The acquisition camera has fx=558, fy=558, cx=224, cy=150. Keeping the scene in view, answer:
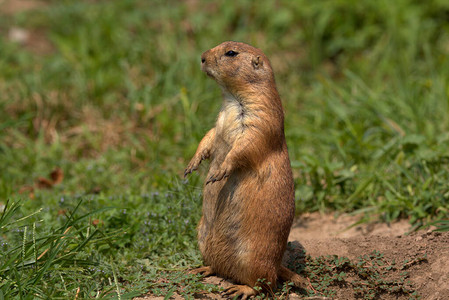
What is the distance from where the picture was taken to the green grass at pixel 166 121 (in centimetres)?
397

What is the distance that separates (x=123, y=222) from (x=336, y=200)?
199 centimetres

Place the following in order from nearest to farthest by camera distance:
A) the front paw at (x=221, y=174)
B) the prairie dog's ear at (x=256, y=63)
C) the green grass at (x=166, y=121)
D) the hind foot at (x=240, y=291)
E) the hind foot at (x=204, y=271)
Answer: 1. the front paw at (x=221, y=174)
2. the hind foot at (x=240, y=291)
3. the prairie dog's ear at (x=256, y=63)
4. the hind foot at (x=204, y=271)
5. the green grass at (x=166, y=121)

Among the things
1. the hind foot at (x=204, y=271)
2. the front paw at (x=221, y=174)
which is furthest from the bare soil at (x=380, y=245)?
the front paw at (x=221, y=174)

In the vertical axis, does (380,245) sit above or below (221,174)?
below

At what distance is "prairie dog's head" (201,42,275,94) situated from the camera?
3.66 meters

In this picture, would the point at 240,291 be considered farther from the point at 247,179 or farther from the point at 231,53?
the point at 231,53

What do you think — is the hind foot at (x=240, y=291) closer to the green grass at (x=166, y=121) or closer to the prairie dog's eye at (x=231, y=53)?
the green grass at (x=166, y=121)

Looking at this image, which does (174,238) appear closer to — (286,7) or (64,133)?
(64,133)

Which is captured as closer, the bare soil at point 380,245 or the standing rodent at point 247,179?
the standing rodent at point 247,179

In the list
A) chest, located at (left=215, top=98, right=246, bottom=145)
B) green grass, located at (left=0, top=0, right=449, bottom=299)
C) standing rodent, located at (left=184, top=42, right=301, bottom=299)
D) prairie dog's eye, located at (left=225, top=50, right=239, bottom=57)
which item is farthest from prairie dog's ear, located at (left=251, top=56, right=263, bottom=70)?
green grass, located at (left=0, top=0, right=449, bottom=299)

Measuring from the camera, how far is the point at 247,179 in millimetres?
3533

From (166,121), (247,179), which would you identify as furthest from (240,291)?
(166,121)

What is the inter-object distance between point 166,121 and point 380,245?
2984mm

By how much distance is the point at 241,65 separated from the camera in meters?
3.67
